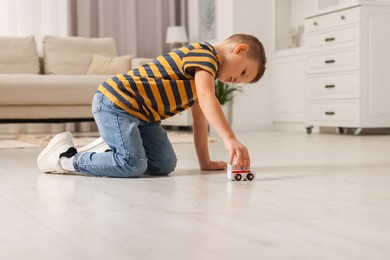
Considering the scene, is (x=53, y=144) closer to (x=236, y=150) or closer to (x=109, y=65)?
(x=236, y=150)

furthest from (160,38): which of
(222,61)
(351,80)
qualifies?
(222,61)

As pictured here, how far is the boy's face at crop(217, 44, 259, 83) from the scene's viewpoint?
2053mm

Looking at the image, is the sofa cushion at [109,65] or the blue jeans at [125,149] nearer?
the blue jeans at [125,149]

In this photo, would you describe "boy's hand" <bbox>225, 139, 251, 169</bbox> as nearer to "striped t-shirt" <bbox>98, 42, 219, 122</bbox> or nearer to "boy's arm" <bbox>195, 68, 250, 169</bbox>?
"boy's arm" <bbox>195, 68, 250, 169</bbox>

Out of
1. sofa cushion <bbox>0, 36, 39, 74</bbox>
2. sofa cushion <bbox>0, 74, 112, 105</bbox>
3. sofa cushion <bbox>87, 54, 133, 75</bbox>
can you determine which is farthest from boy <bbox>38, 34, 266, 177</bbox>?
sofa cushion <bbox>0, 36, 39, 74</bbox>

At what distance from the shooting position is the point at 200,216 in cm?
139

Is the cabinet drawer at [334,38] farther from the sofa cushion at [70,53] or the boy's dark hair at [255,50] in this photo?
the boy's dark hair at [255,50]

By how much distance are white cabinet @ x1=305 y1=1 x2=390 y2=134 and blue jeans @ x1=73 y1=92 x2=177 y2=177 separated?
3126mm

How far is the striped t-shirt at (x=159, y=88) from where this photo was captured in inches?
84.9

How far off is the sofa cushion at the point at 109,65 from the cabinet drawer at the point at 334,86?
1.70 metres

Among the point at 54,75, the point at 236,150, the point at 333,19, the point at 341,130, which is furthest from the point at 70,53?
the point at 236,150

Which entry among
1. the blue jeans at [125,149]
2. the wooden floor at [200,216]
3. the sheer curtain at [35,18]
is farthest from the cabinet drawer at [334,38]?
the blue jeans at [125,149]

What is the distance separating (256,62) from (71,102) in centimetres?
352

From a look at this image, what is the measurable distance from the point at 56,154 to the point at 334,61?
3501 mm
